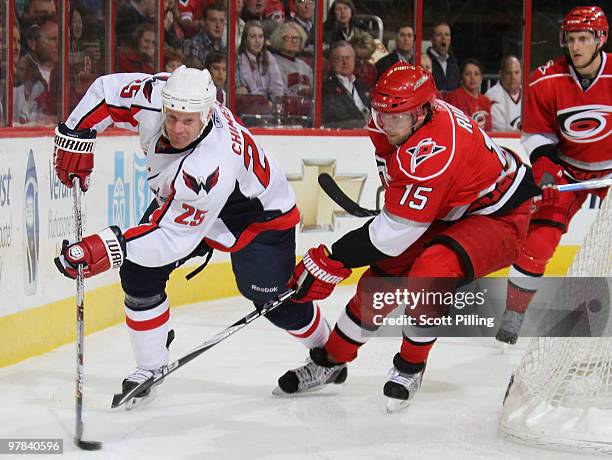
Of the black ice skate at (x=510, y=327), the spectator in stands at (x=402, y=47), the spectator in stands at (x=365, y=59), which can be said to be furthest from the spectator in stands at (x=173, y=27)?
the black ice skate at (x=510, y=327)

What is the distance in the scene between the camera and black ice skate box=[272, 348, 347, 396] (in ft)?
11.3

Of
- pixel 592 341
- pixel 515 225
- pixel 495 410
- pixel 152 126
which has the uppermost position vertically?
pixel 152 126

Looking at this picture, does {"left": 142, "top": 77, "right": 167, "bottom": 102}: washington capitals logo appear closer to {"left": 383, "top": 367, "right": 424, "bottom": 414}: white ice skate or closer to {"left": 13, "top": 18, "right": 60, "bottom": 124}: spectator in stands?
{"left": 383, "top": 367, "right": 424, "bottom": 414}: white ice skate

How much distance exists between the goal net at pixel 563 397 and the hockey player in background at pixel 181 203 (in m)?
0.68

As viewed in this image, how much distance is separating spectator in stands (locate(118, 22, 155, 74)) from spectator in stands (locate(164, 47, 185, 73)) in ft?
0.28

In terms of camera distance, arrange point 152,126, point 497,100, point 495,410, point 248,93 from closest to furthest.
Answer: point 152,126
point 495,410
point 248,93
point 497,100

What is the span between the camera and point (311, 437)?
3.00 m

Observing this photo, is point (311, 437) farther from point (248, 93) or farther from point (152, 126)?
point (248, 93)

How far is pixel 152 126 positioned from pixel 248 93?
2849 millimetres

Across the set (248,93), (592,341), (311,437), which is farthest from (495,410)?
(248,93)

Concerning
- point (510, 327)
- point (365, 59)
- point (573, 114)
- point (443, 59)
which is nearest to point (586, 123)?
point (573, 114)

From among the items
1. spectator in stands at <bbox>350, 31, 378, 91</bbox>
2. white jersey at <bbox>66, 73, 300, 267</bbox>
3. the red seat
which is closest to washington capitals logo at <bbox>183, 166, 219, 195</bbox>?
white jersey at <bbox>66, 73, 300, 267</bbox>

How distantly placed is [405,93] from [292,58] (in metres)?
3.13

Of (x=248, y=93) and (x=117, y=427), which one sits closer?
(x=117, y=427)
